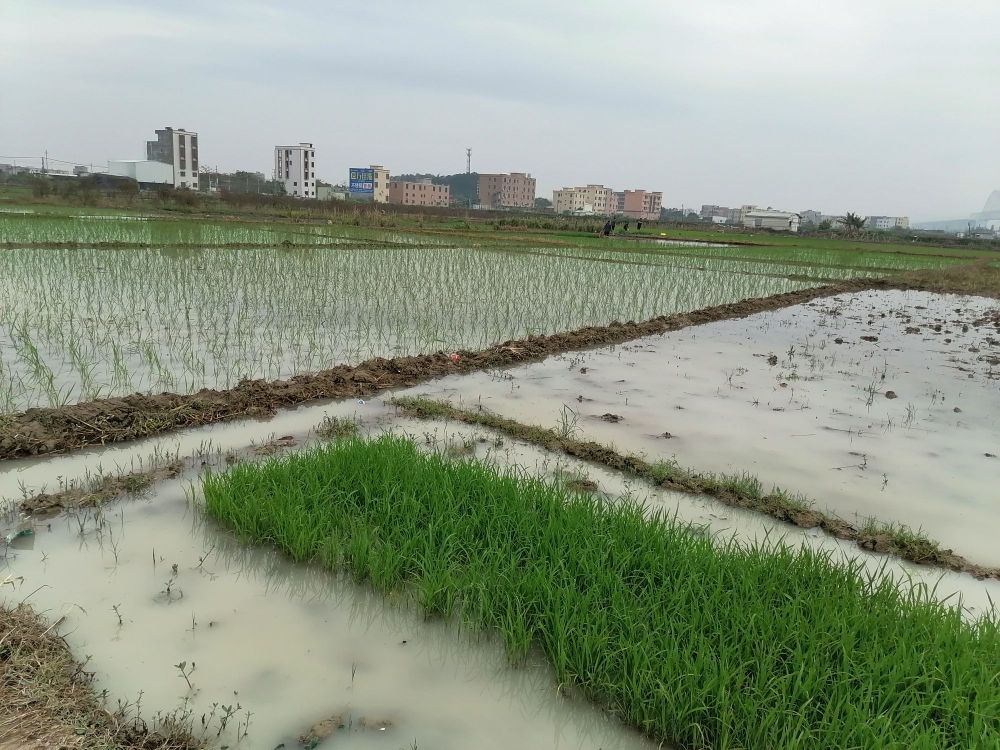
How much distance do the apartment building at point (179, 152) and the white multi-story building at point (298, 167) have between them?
969 cm

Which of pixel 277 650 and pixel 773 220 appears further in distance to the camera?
pixel 773 220

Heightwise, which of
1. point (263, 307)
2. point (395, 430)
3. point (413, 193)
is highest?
point (413, 193)

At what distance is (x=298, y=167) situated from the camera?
66062mm

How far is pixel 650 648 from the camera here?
1.80 meters

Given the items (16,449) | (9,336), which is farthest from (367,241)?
(16,449)

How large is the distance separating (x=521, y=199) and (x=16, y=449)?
93.5 metres

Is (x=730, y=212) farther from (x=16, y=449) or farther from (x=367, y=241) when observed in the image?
(x=16, y=449)

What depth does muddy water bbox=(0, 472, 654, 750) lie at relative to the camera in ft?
5.52

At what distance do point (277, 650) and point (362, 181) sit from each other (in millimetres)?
69974

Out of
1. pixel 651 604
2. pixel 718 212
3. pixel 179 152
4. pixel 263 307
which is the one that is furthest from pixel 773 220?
pixel 718 212

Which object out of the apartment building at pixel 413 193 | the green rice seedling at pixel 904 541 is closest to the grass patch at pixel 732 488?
the green rice seedling at pixel 904 541

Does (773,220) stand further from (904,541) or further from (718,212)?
(718,212)

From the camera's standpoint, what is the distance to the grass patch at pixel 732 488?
8.85ft

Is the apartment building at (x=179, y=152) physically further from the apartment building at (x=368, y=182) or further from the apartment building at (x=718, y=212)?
the apartment building at (x=718, y=212)
